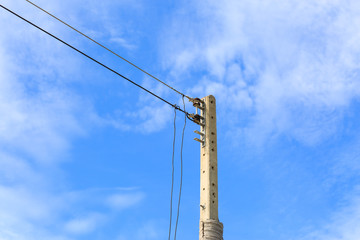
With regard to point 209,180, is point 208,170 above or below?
above

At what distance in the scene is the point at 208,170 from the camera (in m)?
9.75

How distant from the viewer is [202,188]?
970cm

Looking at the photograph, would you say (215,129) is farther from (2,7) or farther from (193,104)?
(2,7)

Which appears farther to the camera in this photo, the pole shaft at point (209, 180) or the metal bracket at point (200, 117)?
the metal bracket at point (200, 117)

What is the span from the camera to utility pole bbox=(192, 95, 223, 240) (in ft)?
30.0

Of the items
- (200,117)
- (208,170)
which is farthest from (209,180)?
(200,117)

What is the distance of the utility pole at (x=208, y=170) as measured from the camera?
30.0 ft

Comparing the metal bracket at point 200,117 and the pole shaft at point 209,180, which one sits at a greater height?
the metal bracket at point 200,117

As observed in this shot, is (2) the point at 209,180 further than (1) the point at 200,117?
No

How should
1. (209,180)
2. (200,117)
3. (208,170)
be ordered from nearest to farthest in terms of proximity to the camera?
(209,180), (208,170), (200,117)

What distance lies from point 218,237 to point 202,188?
3.76 feet

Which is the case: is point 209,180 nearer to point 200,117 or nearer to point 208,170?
point 208,170

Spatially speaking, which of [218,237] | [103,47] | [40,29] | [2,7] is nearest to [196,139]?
[218,237]

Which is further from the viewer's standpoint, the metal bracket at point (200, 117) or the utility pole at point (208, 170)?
the metal bracket at point (200, 117)
